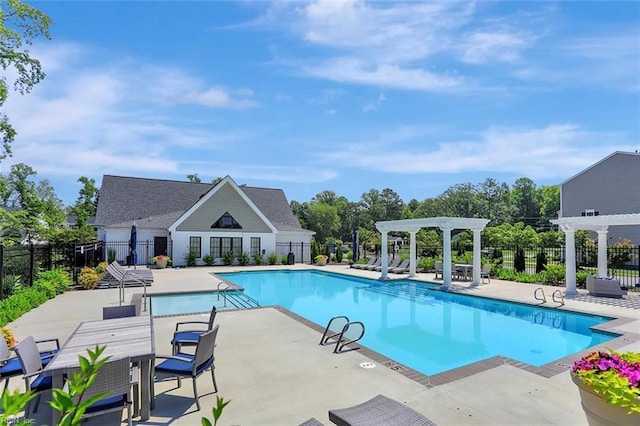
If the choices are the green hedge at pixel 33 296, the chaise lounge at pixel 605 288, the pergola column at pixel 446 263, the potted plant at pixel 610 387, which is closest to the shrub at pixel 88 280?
the green hedge at pixel 33 296

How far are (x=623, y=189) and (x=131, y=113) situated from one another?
29219 mm

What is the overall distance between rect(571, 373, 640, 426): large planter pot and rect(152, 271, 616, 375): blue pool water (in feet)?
12.2

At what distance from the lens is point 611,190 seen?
82.1 ft

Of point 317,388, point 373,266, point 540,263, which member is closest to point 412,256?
point 373,266

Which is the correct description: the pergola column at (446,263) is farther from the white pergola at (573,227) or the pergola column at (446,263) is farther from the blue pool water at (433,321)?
the white pergola at (573,227)

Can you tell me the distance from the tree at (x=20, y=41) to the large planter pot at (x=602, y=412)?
15599mm

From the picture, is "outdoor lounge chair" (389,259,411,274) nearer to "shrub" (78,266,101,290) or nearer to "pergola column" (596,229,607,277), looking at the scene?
"pergola column" (596,229,607,277)

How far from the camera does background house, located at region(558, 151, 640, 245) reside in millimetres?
23859

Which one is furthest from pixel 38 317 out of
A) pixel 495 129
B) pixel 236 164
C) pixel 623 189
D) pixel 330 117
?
pixel 623 189

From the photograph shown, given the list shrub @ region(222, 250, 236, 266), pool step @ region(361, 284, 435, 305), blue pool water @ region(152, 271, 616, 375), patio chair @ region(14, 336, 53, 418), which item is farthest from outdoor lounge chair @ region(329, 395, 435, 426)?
shrub @ region(222, 250, 236, 266)

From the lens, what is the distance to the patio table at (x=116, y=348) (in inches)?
142

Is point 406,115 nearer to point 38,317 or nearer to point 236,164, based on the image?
point 38,317

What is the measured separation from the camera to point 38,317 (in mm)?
9188

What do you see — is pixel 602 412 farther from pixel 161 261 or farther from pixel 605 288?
pixel 161 261
